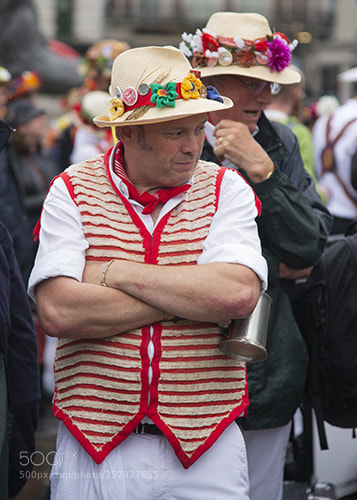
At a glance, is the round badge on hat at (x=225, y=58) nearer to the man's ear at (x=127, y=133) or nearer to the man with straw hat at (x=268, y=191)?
the man with straw hat at (x=268, y=191)

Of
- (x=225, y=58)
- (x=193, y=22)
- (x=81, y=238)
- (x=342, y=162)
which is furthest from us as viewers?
(x=193, y=22)

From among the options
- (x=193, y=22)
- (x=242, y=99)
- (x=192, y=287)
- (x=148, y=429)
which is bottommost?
(x=193, y=22)

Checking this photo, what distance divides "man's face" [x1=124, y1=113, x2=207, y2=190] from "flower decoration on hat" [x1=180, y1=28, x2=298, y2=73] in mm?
773

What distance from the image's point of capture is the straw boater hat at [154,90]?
253cm

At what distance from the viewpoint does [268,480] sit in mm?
3363

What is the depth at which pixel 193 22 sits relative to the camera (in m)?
36.3

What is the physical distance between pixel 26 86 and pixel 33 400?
6529 millimetres

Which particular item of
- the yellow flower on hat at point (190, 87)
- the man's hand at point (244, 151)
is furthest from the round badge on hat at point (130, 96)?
the man's hand at point (244, 151)

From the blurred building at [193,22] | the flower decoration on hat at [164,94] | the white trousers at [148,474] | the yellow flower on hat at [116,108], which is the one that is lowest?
the blurred building at [193,22]

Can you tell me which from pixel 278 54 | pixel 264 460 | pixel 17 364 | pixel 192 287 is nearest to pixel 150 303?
pixel 192 287

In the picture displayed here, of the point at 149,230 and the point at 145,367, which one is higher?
the point at 149,230

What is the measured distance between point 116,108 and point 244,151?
688 millimetres

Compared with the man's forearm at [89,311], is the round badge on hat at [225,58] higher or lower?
higher

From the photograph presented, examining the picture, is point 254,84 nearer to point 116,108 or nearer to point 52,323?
point 116,108
